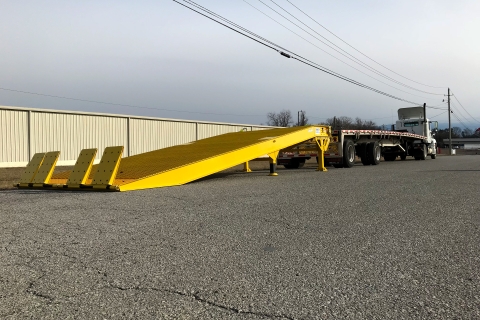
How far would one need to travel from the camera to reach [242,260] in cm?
429

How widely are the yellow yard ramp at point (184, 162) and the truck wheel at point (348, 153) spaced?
11.7ft

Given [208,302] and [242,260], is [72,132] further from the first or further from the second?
[208,302]

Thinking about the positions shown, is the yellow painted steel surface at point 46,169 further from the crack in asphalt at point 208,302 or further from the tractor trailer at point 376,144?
the tractor trailer at point 376,144

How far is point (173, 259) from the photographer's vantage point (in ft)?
14.3

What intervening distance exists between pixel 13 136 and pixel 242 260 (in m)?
24.7

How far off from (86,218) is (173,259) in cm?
285

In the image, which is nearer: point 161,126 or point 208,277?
point 208,277

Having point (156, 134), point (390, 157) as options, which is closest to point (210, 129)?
point (156, 134)

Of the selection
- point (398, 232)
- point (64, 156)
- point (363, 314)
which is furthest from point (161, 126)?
point (363, 314)

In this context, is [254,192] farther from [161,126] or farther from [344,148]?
[161,126]

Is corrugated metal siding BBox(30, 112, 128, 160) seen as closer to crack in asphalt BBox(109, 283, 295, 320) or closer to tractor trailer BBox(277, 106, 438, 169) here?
tractor trailer BBox(277, 106, 438, 169)

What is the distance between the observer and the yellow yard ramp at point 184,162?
10.5 m

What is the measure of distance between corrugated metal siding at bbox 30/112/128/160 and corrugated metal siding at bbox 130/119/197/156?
2.91 ft

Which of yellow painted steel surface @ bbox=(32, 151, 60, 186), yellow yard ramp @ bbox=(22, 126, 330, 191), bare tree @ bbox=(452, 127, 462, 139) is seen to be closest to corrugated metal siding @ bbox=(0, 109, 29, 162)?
yellow yard ramp @ bbox=(22, 126, 330, 191)
